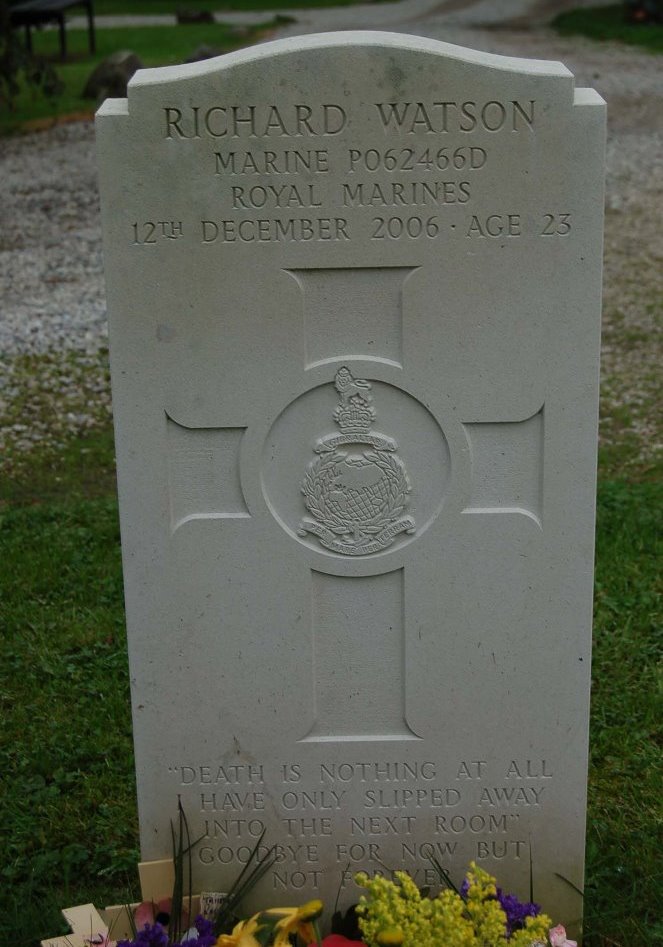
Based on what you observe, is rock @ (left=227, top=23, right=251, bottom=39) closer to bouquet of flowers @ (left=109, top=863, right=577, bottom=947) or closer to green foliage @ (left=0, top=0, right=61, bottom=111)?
green foliage @ (left=0, top=0, right=61, bottom=111)

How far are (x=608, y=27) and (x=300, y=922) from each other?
2469 centimetres

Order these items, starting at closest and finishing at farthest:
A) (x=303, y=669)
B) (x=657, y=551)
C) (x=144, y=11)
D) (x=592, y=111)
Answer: (x=592, y=111) → (x=303, y=669) → (x=657, y=551) → (x=144, y=11)

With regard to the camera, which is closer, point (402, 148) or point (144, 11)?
point (402, 148)

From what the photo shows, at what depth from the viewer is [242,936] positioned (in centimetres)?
286

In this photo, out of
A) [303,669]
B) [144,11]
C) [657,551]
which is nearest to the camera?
[303,669]

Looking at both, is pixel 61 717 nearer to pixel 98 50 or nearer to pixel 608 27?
pixel 98 50

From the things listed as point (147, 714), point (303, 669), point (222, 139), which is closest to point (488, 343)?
point (222, 139)

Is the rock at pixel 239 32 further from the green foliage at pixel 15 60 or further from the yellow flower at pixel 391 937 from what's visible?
the yellow flower at pixel 391 937

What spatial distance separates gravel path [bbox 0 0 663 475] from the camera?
6.94 meters

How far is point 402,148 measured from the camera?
2625mm

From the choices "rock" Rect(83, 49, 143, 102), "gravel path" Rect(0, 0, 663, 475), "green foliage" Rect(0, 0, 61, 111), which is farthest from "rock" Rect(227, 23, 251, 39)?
"green foliage" Rect(0, 0, 61, 111)

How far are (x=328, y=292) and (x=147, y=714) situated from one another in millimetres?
1105

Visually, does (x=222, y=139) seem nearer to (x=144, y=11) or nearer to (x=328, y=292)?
(x=328, y=292)

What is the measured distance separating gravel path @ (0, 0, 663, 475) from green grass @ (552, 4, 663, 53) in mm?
4283
